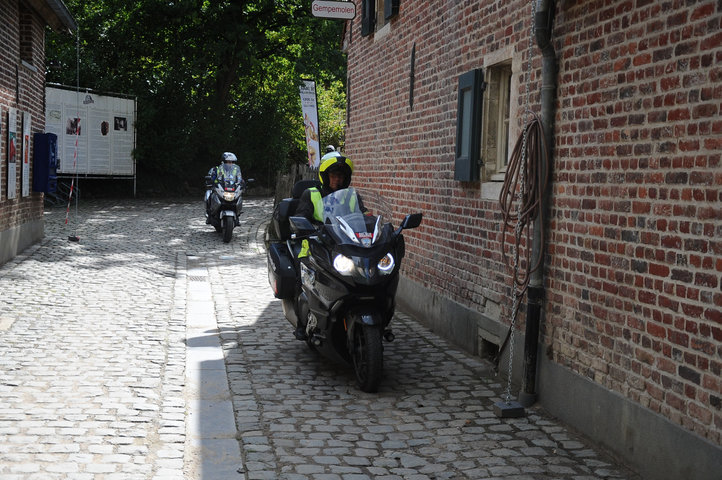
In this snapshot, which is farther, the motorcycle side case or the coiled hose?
the motorcycle side case

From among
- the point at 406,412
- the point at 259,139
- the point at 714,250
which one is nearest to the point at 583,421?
the point at 406,412

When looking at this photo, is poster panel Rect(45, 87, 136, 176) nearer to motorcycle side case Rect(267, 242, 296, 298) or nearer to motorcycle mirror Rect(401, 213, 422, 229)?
motorcycle side case Rect(267, 242, 296, 298)

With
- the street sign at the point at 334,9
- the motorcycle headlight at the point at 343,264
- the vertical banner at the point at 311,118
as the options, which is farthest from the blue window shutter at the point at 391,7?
the vertical banner at the point at 311,118

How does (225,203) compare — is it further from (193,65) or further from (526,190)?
(193,65)

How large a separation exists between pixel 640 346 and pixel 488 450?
109 cm

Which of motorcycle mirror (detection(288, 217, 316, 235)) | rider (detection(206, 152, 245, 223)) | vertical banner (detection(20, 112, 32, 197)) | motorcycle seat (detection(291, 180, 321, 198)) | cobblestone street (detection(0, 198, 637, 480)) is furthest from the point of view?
rider (detection(206, 152, 245, 223))

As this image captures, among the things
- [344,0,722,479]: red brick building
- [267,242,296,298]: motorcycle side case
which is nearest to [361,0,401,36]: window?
[344,0,722,479]: red brick building

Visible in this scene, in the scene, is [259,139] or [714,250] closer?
[714,250]

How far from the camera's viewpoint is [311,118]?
57.4 feet

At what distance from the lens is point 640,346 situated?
4676 mm

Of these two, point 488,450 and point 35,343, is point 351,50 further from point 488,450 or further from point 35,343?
point 488,450

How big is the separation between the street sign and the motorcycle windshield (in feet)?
17.5

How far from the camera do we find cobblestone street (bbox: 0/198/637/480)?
4.67m

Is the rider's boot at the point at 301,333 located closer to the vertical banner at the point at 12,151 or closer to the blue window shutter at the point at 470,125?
the blue window shutter at the point at 470,125
